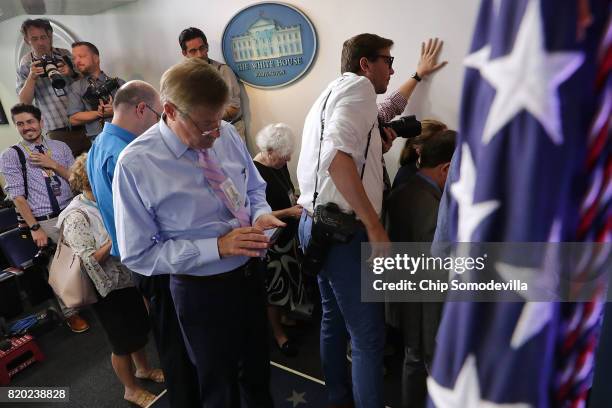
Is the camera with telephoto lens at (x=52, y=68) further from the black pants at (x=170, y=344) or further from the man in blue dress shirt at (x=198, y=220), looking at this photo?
the man in blue dress shirt at (x=198, y=220)

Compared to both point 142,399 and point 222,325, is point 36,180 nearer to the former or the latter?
point 142,399

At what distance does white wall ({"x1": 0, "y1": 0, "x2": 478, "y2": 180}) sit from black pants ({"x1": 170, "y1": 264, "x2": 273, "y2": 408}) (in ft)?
3.80

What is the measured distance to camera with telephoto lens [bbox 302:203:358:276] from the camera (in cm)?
145

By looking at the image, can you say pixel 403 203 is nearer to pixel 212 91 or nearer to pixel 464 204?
pixel 212 91

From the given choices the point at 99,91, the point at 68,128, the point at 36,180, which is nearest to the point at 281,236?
the point at 36,180

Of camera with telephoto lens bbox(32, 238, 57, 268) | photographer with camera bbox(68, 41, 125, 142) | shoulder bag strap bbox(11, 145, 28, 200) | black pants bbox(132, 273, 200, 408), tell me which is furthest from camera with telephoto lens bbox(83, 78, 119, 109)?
black pants bbox(132, 273, 200, 408)

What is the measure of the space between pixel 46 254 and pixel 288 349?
202 cm

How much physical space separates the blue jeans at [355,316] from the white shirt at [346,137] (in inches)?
6.5

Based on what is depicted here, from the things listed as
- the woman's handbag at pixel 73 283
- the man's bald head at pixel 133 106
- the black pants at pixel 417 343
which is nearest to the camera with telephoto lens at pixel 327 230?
the black pants at pixel 417 343

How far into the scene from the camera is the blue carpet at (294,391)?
2156 mm

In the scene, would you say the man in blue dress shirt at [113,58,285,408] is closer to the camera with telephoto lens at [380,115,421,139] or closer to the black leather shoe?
the camera with telephoto lens at [380,115,421,139]

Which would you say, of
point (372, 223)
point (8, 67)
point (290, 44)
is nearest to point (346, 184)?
point (372, 223)

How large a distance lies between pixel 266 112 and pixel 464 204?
2850 millimetres

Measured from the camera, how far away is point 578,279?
0.40 m
